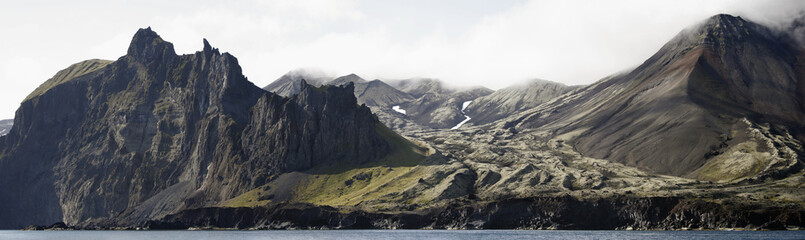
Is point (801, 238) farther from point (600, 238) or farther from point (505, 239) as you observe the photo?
point (505, 239)

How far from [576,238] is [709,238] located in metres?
32.1

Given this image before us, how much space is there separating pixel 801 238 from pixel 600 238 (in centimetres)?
4517

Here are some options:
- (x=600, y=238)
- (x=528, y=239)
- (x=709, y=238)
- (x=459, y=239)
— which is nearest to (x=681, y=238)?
(x=709, y=238)

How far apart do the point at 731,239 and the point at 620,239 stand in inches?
960

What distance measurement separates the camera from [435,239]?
199 m

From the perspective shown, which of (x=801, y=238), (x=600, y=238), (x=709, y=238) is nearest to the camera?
(x=801, y=238)

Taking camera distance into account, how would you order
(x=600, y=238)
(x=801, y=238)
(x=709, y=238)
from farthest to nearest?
(x=600, y=238) → (x=709, y=238) → (x=801, y=238)

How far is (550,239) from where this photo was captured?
190375 mm

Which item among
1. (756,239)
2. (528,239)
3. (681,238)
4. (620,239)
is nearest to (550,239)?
(528,239)

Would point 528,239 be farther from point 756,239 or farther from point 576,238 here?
point 756,239

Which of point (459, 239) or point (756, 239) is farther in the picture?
point (459, 239)

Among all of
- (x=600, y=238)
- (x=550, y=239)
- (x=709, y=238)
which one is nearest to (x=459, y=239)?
(x=550, y=239)

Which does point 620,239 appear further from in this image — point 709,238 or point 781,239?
point 781,239

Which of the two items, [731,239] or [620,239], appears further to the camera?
[620,239]
